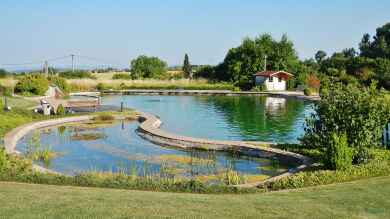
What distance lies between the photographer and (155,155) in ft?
51.9

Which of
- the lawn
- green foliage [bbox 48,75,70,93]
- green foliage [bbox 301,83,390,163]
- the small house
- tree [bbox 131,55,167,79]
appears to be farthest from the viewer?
tree [bbox 131,55,167,79]

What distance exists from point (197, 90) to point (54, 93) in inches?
761

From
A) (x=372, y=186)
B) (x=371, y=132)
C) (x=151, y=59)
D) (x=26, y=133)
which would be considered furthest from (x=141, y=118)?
(x=151, y=59)

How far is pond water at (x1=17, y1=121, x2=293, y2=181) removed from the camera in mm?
13377

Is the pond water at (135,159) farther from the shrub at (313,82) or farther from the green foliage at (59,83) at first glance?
the shrub at (313,82)

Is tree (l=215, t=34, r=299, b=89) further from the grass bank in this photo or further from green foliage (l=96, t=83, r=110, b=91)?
green foliage (l=96, t=83, r=110, b=91)

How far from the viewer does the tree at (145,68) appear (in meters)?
68.8

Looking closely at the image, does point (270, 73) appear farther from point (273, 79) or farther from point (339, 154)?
point (339, 154)

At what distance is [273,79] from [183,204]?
46.2m

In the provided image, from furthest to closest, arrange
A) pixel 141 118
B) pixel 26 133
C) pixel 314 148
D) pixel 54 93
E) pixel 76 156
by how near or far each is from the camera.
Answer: pixel 54 93, pixel 141 118, pixel 26 133, pixel 76 156, pixel 314 148

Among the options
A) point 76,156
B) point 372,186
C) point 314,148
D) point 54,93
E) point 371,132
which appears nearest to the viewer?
point 372,186

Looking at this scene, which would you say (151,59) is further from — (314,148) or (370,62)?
(314,148)

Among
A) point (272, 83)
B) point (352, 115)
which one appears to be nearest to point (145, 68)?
point (272, 83)

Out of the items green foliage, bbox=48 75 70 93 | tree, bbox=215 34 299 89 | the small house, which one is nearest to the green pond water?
green foliage, bbox=48 75 70 93
